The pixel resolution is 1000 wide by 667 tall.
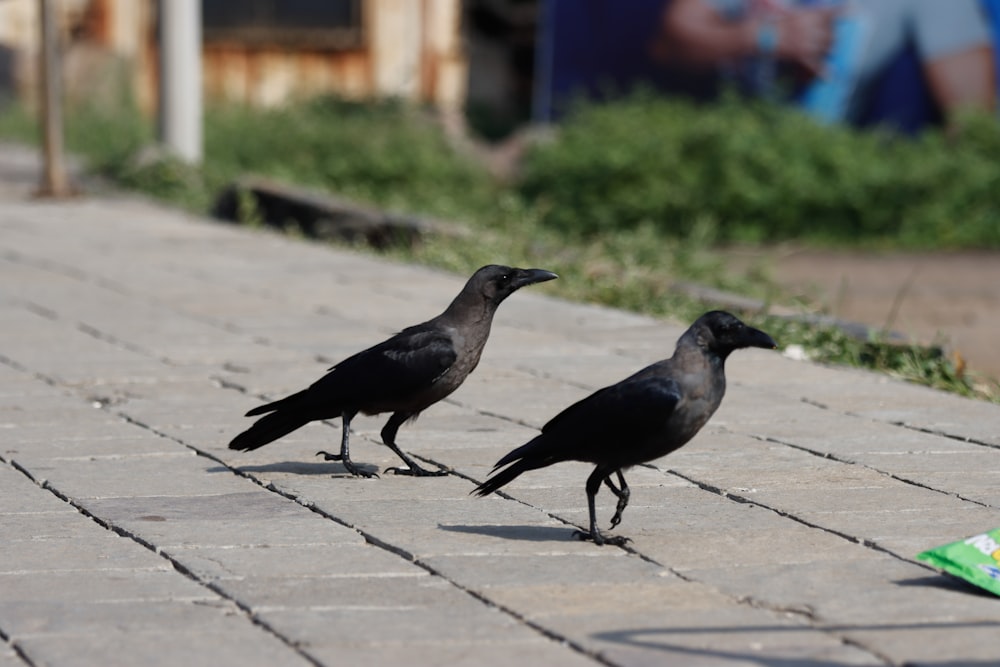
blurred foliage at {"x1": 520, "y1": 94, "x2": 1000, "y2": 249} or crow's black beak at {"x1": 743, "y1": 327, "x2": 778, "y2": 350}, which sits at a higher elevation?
crow's black beak at {"x1": 743, "y1": 327, "x2": 778, "y2": 350}

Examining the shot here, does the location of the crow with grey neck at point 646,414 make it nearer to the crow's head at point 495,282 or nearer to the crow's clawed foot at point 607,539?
the crow's clawed foot at point 607,539

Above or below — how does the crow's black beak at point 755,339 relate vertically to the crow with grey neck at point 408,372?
above

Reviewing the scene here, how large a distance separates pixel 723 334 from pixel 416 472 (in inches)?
48.3

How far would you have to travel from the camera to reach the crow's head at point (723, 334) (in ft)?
14.1

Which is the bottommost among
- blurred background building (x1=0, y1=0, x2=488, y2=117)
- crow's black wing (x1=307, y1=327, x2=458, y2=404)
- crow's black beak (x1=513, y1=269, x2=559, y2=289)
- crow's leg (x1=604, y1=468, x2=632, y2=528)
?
crow's leg (x1=604, y1=468, x2=632, y2=528)

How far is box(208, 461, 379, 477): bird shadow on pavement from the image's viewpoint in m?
5.23

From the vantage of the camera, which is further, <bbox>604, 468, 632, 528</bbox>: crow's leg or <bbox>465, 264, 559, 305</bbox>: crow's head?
<bbox>465, 264, 559, 305</bbox>: crow's head

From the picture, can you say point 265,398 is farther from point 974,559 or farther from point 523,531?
point 974,559

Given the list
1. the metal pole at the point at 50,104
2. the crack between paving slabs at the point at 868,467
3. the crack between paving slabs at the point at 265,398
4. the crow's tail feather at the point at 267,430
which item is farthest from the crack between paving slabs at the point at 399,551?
the metal pole at the point at 50,104

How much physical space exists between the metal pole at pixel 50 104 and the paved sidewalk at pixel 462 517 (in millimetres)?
4975

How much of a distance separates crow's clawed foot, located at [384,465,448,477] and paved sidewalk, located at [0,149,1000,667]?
0.14 ft

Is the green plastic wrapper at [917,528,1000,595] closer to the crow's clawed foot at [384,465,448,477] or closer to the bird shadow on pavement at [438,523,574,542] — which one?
the bird shadow on pavement at [438,523,574,542]

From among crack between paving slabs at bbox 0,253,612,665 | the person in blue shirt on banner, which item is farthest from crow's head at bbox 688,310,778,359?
the person in blue shirt on banner

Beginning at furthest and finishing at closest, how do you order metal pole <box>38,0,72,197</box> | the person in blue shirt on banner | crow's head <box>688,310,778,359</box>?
1. the person in blue shirt on banner
2. metal pole <box>38,0,72,197</box>
3. crow's head <box>688,310,778,359</box>
